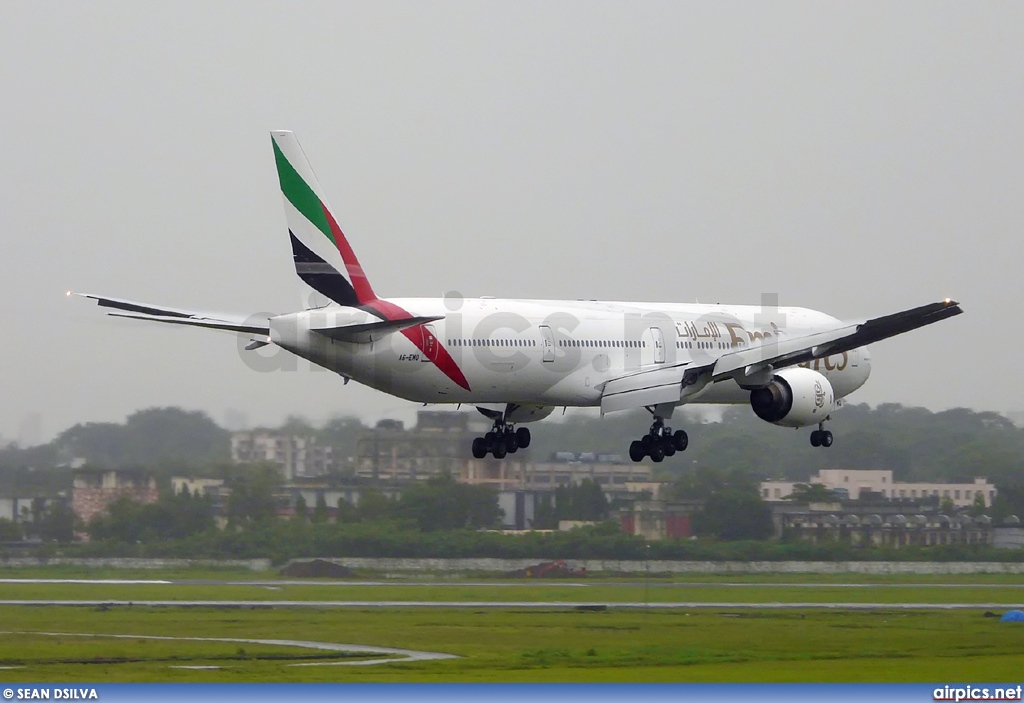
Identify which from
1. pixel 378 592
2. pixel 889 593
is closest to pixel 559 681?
pixel 378 592

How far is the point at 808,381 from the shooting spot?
51031 millimetres

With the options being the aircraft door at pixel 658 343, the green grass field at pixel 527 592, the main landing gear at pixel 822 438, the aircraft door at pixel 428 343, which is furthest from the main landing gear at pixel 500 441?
the main landing gear at pixel 822 438

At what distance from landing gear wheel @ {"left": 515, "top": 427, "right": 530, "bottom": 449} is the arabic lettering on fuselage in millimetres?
5417

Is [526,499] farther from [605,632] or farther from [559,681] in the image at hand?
[559,681]

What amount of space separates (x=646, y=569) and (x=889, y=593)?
856 cm

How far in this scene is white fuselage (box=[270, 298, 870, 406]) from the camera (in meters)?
46.0

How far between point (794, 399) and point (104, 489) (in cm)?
2573

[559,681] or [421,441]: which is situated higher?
[421,441]

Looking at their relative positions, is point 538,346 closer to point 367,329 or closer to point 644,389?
point 644,389

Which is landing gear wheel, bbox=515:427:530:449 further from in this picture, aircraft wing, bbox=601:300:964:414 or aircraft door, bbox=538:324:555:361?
aircraft door, bbox=538:324:555:361

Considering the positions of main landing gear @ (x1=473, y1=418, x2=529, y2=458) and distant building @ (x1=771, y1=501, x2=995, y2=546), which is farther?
distant building @ (x1=771, y1=501, x2=995, y2=546)

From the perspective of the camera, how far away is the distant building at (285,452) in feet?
207

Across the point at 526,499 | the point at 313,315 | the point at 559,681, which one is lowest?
the point at 559,681
